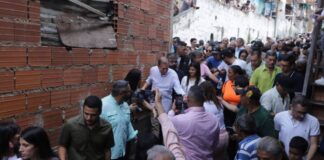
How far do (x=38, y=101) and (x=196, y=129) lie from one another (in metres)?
1.60

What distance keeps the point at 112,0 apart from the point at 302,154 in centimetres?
300

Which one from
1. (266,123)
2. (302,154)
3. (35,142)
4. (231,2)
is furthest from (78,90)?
(231,2)

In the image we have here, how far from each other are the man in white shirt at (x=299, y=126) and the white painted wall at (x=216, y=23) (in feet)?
38.2

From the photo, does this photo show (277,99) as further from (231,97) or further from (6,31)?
(6,31)

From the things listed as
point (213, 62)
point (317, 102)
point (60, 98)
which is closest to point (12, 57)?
point (60, 98)

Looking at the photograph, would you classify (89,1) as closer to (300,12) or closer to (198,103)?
(198,103)

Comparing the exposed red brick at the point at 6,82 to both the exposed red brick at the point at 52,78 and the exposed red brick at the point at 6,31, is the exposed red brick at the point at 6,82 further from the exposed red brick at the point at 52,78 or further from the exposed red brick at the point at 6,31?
the exposed red brick at the point at 52,78

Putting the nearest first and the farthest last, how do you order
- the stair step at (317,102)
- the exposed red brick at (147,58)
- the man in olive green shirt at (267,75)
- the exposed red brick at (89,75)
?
the exposed red brick at (89,75) < the stair step at (317,102) < the exposed red brick at (147,58) < the man in olive green shirt at (267,75)

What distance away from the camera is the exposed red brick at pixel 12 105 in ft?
11.3

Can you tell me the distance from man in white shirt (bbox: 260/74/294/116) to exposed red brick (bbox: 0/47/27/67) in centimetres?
314

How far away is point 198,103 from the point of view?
4227mm

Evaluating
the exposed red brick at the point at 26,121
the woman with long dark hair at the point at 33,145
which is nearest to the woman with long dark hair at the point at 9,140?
the woman with long dark hair at the point at 33,145

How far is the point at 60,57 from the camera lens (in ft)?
13.9

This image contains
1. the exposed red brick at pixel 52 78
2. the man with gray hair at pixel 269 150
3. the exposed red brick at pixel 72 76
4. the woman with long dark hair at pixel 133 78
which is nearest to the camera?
the man with gray hair at pixel 269 150
